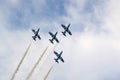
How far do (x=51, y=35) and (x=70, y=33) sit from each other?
1468cm

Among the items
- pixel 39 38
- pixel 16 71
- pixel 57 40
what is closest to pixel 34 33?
pixel 39 38

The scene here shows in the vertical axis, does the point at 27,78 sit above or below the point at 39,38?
below

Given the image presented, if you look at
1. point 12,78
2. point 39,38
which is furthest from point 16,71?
point 39,38

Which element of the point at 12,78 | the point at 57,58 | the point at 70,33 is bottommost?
the point at 12,78

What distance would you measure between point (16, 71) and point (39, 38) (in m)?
37.4

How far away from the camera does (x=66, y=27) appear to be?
6875 inches

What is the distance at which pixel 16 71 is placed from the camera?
15200 centimetres

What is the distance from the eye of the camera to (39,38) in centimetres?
18138

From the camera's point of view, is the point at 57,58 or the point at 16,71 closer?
the point at 16,71

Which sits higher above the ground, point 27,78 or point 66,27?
point 66,27

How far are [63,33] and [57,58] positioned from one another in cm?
2005

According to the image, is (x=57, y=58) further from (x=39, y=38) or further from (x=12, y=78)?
(x=12, y=78)

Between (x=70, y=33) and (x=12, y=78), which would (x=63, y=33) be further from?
(x=12, y=78)

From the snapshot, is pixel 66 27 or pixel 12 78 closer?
pixel 12 78
